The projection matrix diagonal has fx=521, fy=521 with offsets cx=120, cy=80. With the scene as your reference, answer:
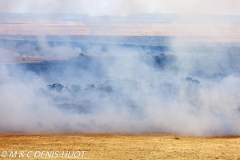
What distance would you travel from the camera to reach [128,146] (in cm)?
1650

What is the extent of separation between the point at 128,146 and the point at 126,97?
11296mm

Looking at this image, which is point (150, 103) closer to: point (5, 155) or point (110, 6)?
point (5, 155)

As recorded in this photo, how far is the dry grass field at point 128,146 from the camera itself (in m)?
15.3

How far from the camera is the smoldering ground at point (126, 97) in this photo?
20953 millimetres

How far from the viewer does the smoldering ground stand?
21.0 meters

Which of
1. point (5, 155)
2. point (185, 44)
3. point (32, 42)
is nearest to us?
point (5, 155)

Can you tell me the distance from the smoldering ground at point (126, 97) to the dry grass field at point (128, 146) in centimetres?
176

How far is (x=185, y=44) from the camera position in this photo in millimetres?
56000

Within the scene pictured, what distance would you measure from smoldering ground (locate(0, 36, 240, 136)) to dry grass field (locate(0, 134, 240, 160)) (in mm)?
1765

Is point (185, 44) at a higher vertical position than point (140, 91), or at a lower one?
higher

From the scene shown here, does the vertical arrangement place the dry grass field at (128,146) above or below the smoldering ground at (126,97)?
below

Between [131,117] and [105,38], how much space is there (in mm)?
41425

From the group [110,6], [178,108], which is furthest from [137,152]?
[110,6]

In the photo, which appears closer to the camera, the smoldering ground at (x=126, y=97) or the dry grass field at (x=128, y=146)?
the dry grass field at (x=128, y=146)
